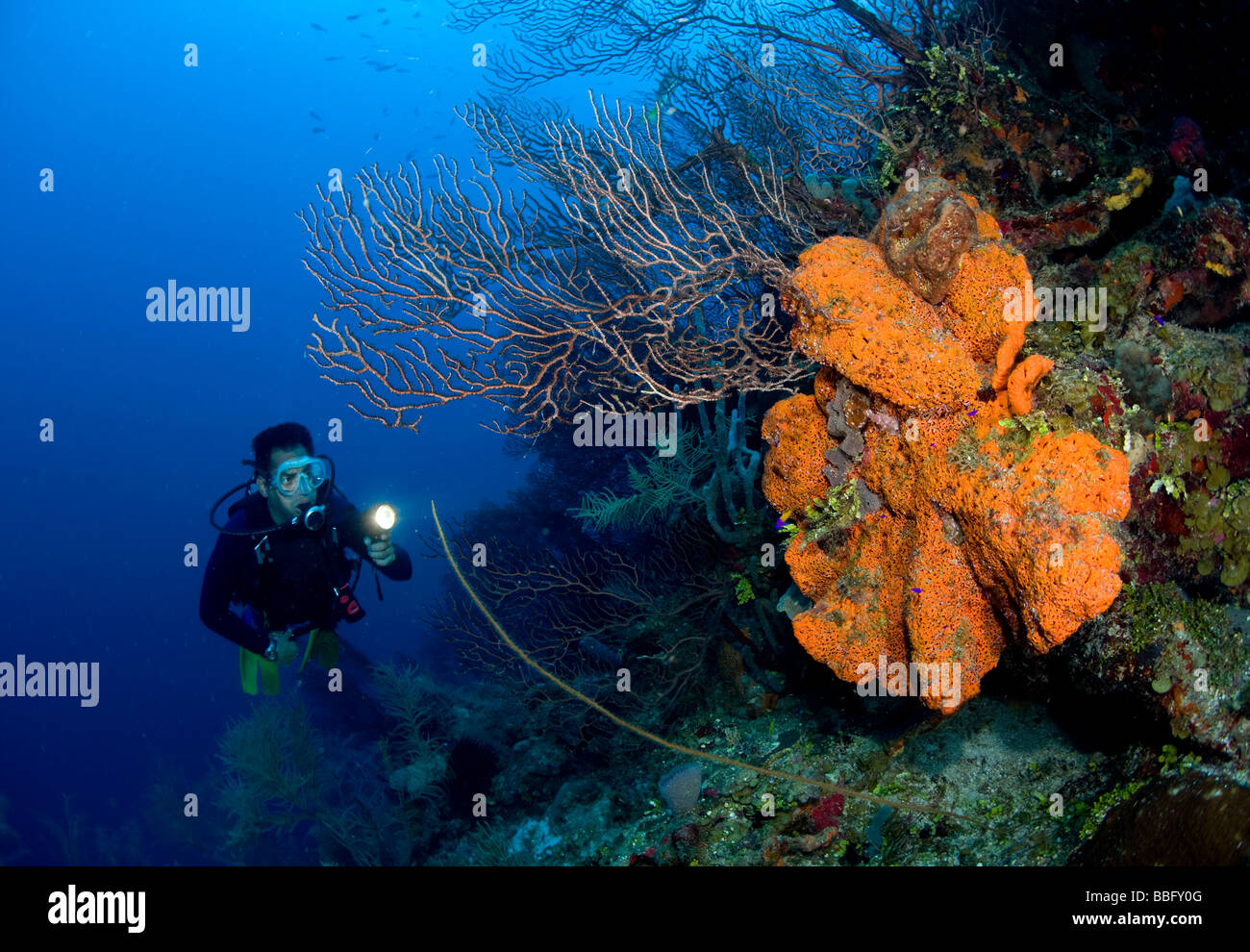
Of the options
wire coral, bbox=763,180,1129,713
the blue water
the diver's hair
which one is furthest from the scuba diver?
the blue water

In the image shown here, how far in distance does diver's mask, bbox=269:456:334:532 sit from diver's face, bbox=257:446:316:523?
0.06 ft

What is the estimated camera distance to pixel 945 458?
2.51 m

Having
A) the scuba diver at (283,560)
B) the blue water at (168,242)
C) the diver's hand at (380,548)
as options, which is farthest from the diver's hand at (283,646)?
the blue water at (168,242)

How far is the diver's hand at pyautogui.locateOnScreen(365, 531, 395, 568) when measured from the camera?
5129mm

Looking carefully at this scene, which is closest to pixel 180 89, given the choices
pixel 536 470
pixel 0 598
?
pixel 0 598

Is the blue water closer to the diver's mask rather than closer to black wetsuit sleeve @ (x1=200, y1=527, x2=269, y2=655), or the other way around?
black wetsuit sleeve @ (x1=200, y1=527, x2=269, y2=655)

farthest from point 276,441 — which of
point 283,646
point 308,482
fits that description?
point 283,646

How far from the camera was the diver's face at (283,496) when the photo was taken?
18.1 feet

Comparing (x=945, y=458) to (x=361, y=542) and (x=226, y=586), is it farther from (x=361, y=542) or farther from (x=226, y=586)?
(x=226, y=586)

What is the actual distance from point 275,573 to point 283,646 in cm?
72
